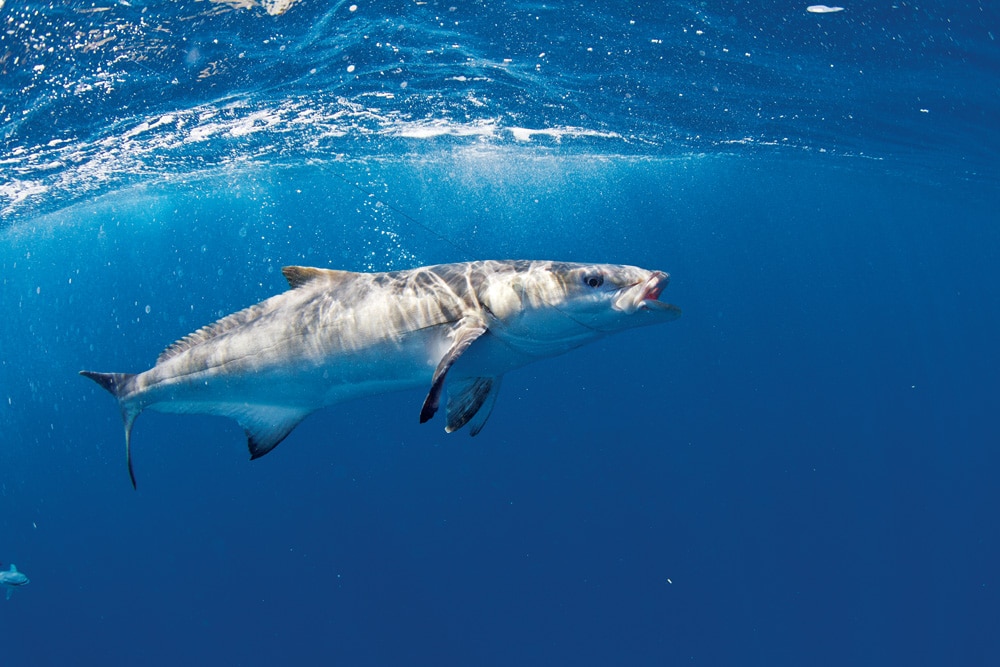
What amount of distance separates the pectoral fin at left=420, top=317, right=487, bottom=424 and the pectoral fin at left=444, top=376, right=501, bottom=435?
24.3 inches

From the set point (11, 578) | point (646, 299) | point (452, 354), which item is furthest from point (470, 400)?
point (11, 578)

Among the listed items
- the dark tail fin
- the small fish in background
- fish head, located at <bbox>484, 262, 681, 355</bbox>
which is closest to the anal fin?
the dark tail fin

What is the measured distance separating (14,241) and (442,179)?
2551 centimetres

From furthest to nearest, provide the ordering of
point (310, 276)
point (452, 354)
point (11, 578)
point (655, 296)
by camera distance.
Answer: point (11, 578) < point (310, 276) < point (655, 296) < point (452, 354)

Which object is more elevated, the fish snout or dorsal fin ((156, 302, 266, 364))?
the fish snout

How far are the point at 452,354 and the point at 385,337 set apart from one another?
102 cm

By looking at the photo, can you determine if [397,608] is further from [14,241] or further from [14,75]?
[14,241]

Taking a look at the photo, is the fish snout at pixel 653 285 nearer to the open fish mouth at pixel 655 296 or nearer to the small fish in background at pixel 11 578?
the open fish mouth at pixel 655 296

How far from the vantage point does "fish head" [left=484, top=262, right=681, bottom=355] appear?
442cm

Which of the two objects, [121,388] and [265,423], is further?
[121,388]

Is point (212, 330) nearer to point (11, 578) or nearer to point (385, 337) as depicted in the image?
point (385, 337)

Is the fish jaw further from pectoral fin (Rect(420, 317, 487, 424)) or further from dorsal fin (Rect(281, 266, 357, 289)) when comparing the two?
dorsal fin (Rect(281, 266, 357, 289))

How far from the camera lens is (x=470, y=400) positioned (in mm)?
5145

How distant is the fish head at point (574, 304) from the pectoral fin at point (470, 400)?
1.86 ft
